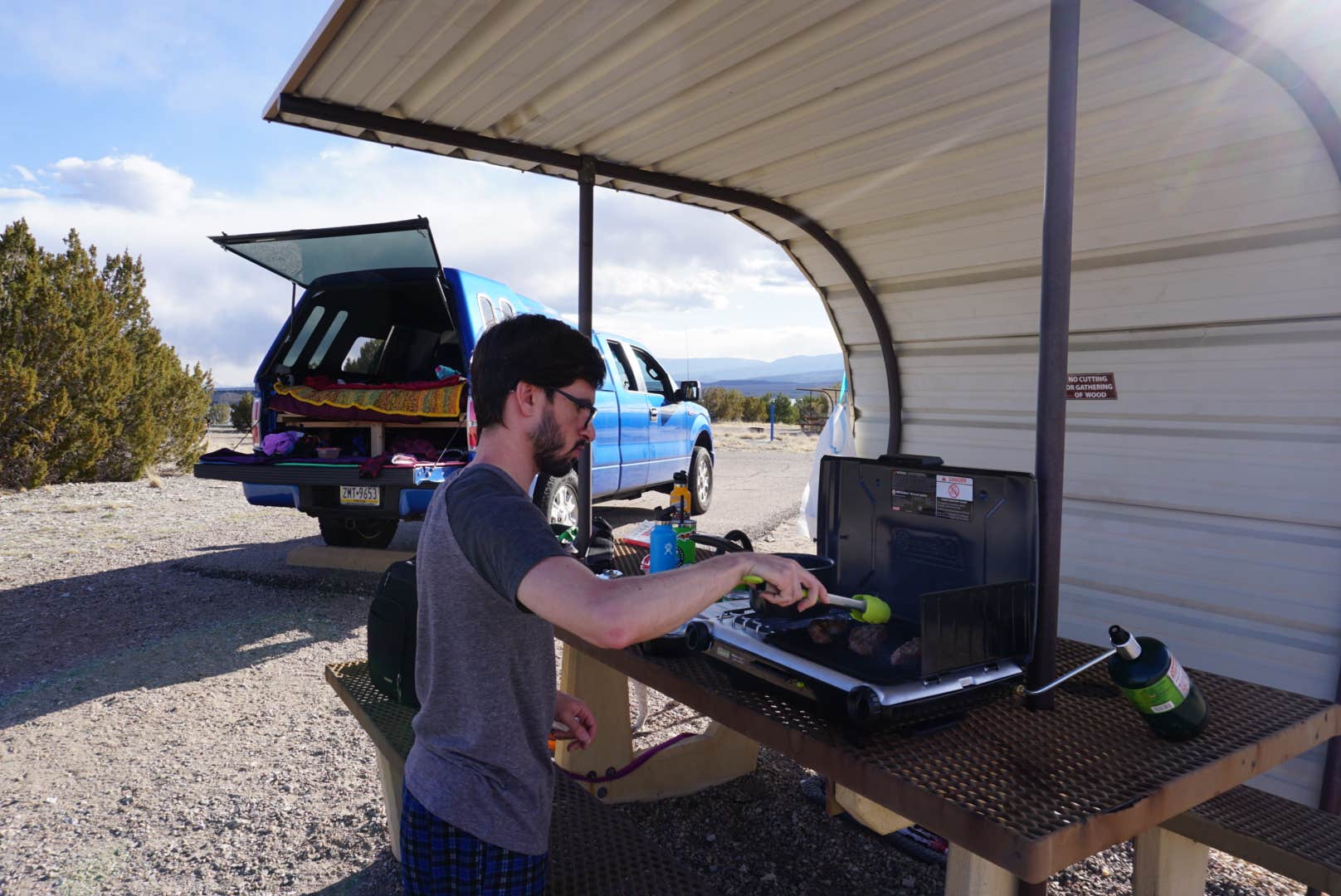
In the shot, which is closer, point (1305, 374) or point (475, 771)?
point (475, 771)

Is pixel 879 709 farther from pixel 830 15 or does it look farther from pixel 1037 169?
pixel 1037 169

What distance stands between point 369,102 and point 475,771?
274 centimetres

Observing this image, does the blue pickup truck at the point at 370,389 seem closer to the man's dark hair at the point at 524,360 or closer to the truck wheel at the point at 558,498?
the truck wheel at the point at 558,498

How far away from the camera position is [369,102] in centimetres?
333

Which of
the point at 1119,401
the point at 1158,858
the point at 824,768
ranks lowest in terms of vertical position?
the point at 1158,858

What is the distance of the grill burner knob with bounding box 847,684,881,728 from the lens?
65.8 inches

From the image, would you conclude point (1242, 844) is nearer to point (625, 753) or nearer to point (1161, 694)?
point (1161, 694)

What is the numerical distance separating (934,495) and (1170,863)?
A: 3.79 feet

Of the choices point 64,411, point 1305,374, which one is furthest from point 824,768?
point 64,411

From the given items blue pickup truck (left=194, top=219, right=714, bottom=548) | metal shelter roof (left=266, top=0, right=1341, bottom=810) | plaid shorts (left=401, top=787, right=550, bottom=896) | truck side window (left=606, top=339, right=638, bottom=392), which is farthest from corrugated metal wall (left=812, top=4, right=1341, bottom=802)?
truck side window (left=606, top=339, right=638, bottom=392)

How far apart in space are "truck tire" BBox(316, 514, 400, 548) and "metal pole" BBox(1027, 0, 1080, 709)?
6654 millimetres

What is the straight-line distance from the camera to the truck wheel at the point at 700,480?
→ 34.0 ft

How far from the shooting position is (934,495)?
2258 mm

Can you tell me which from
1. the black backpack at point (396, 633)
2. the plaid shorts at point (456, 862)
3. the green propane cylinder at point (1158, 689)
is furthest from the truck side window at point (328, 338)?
the green propane cylinder at point (1158, 689)
